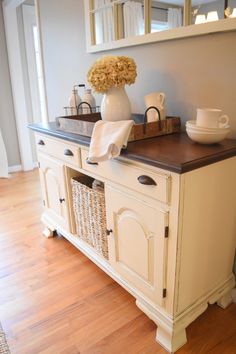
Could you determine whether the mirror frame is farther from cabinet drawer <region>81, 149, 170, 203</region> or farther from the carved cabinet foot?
the carved cabinet foot

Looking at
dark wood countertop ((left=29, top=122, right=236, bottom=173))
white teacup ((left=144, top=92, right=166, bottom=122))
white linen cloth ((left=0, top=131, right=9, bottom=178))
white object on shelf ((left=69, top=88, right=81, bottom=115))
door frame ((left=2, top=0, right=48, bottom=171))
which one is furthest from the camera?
white linen cloth ((left=0, top=131, right=9, bottom=178))

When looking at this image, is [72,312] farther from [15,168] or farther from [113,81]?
[15,168]

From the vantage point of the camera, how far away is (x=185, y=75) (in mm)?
1527

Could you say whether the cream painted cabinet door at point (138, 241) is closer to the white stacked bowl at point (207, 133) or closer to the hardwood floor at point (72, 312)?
the hardwood floor at point (72, 312)

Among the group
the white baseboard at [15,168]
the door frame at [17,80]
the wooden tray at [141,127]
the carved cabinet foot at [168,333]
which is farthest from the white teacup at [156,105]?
the white baseboard at [15,168]

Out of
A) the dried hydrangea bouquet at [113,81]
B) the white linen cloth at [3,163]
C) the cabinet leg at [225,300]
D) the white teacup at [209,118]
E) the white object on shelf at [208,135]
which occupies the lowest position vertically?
the cabinet leg at [225,300]

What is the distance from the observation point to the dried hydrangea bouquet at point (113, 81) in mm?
1389

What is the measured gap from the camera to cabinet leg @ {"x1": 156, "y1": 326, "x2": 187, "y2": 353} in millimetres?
1271

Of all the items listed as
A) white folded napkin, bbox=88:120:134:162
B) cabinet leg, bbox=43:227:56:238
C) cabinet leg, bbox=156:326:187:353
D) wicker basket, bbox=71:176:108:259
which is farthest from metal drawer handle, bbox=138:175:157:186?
cabinet leg, bbox=43:227:56:238

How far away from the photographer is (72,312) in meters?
1.52

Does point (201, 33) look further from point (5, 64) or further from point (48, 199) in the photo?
point (5, 64)

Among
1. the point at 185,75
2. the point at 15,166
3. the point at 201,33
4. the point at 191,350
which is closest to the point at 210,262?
the point at 191,350

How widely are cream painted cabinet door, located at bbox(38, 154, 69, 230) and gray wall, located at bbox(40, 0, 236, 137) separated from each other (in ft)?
2.17

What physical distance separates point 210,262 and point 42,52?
2.50m
